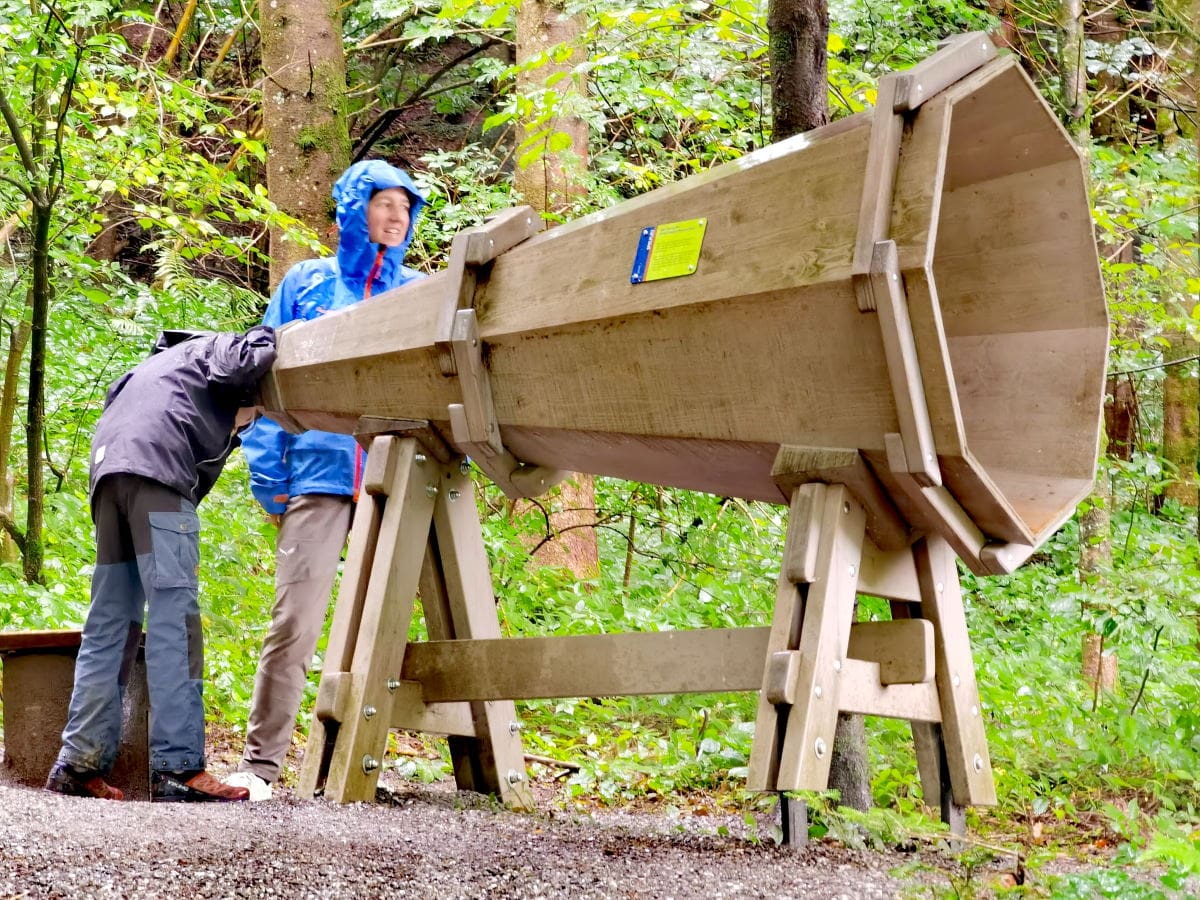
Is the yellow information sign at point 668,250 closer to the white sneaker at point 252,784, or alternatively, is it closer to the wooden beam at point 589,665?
the wooden beam at point 589,665

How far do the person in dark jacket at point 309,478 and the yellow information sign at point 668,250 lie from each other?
1.40m

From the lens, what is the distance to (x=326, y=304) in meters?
4.43

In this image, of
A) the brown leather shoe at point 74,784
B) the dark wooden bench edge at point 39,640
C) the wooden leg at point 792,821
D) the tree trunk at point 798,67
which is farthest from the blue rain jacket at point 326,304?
the wooden leg at point 792,821

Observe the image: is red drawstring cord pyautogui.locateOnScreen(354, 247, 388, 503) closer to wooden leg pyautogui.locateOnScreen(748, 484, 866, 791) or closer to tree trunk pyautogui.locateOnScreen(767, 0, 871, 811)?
tree trunk pyautogui.locateOnScreen(767, 0, 871, 811)

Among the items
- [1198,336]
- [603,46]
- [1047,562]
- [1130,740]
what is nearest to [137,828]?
[1130,740]

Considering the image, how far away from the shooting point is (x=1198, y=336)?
22.4 ft

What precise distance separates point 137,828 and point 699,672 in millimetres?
1505

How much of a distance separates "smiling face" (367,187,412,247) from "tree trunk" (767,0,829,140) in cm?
147

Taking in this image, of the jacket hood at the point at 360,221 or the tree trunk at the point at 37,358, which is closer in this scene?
the jacket hood at the point at 360,221

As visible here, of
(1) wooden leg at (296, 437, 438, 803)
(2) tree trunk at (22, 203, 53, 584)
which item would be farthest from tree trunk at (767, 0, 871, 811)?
(2) tree trunk at (22, 203, 53, 584)

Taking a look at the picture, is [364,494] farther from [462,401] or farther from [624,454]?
[624,454]

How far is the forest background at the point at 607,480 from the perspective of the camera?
4556 millimetres

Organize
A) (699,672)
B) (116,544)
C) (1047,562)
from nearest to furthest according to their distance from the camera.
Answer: (699,672) < (116,544) < (1047,562)

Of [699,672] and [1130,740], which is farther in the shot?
[1130,740]
